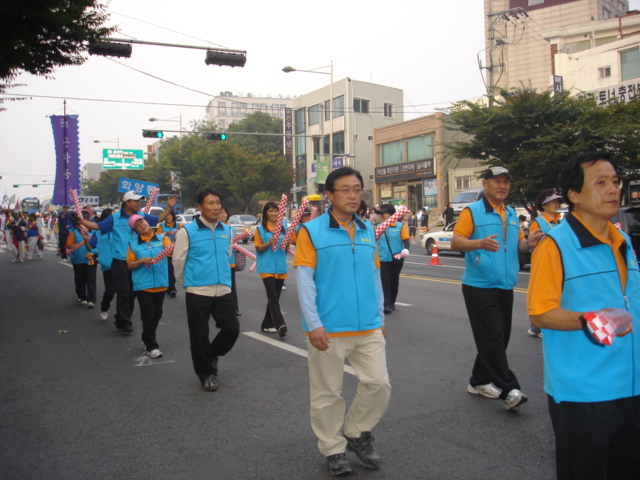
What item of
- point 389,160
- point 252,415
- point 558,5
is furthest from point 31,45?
point 558,5

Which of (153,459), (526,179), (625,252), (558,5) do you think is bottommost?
(153,459)

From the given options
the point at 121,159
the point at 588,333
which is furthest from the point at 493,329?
the point at 121,159

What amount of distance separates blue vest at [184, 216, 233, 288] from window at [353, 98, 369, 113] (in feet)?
138

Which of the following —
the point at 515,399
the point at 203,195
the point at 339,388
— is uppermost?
the point at 203,195

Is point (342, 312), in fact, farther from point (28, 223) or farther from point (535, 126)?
point (28, 223)

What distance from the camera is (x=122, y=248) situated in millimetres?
8500

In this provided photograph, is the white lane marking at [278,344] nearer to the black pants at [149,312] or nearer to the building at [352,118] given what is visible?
the black pants at [149,312]

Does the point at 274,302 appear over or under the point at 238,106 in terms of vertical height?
under

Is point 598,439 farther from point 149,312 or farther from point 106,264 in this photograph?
point 106,264

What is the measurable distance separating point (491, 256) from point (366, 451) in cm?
195

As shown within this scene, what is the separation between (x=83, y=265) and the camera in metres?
11.1

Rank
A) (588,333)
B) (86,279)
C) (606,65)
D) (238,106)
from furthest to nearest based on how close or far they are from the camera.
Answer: (238,106), (606,65), (86,279), (588,333)

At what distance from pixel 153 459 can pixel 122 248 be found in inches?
200

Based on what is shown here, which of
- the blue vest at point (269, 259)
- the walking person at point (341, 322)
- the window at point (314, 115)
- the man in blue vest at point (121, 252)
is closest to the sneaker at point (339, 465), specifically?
the walking person at point (341, 322)
